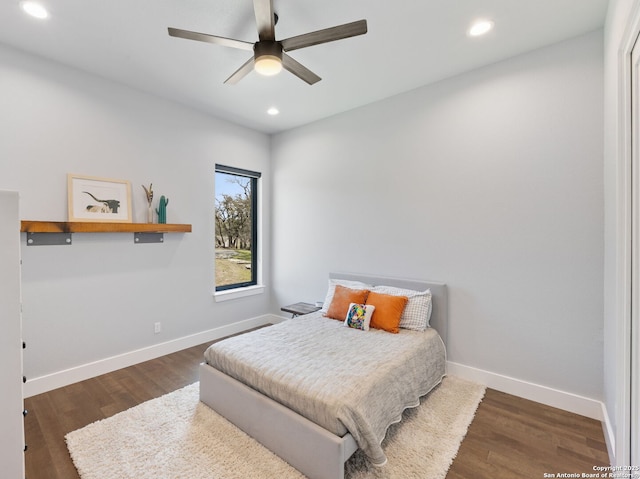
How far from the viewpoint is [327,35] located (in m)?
1.79

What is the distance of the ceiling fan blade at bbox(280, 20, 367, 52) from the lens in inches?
67.5

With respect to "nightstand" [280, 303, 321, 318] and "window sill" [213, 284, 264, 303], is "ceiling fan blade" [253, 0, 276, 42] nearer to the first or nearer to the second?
"nightstand" [280, 303, 321, 318]

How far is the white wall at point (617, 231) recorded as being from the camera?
1521mm

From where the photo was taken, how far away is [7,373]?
1.26 meters

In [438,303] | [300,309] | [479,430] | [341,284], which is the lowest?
[479,430]

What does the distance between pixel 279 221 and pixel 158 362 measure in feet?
7.67

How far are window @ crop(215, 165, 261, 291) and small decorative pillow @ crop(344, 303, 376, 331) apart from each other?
209cm

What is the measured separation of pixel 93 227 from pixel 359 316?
2.59m

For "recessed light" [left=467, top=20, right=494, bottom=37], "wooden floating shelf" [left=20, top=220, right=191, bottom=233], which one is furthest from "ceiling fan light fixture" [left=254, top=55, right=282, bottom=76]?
"wooden floating shelf" [left=20, top=220, right=191, bottom=233]

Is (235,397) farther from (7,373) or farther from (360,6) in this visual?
(360,6)

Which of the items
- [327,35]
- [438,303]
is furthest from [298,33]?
[438,303]

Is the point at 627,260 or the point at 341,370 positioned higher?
the point at 627,260

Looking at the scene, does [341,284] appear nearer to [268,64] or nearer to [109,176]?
[268,64]

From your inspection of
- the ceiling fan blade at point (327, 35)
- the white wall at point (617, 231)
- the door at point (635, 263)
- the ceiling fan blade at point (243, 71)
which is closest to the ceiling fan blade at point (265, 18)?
the ceiling fan blade at point (327, 35)
